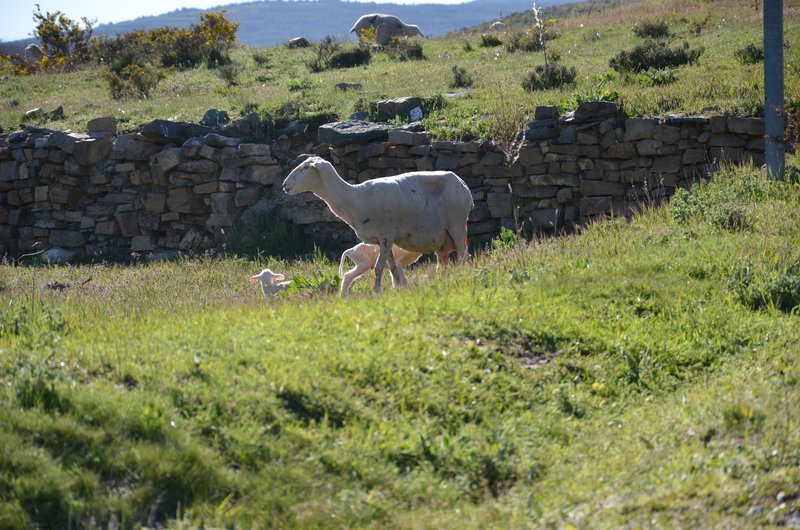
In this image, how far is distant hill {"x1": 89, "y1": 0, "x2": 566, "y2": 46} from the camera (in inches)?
6383

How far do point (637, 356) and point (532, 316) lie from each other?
2.96ft

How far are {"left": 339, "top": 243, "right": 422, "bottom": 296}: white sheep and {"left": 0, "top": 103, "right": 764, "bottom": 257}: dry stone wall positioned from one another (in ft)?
8.36

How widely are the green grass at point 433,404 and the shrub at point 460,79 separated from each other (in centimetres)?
1026

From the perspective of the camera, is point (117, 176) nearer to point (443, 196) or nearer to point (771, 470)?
point (443, 196)

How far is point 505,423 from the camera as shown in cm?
649

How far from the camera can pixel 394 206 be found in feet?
37.5

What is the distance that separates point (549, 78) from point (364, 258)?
8.10m

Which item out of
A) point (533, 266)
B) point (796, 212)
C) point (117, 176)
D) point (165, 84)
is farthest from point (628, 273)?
point (165, 84)

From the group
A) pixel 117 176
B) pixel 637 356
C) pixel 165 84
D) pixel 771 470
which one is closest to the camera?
pixel 771 470

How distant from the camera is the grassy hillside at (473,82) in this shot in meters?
16.1

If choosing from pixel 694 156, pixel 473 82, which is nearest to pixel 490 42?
pixel 473 82

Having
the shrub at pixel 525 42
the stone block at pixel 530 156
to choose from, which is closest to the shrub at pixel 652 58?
the stone block at pixel 530 156

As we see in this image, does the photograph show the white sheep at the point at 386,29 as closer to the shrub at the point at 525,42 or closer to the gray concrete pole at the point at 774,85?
the shrub at the point at 525,42

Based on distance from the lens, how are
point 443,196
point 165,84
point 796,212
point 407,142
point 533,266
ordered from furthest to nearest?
1. point 165,84
2. point 407,142
3. point 443,196
4. point 796,212
5. point 533,266
